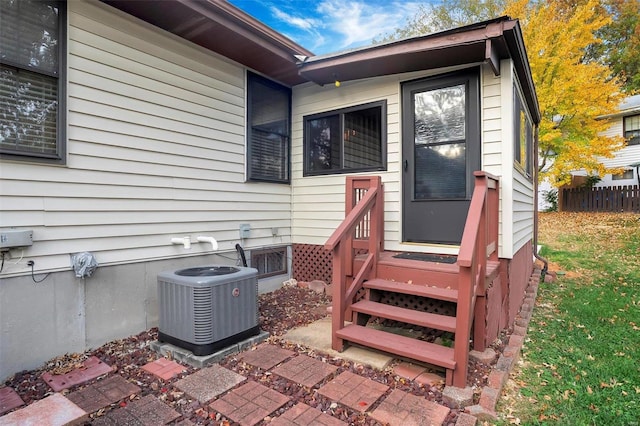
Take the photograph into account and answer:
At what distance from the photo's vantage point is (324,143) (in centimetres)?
521

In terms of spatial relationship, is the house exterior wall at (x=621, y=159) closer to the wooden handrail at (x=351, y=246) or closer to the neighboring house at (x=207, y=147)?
the neighboring house at (x=207, y=147)

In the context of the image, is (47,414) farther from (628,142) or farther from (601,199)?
(628,142)

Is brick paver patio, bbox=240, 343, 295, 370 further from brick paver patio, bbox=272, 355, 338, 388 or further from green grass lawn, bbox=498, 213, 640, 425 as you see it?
green grass lawn, bbox=498, 213, 640, 425

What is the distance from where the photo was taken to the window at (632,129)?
46.5 feet

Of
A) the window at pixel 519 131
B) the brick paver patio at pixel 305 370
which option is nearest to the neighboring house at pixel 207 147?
the window at pixel 519 131

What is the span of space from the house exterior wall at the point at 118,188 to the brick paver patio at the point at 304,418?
2.14m

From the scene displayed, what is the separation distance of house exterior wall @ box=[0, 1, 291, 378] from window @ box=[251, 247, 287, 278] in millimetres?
444

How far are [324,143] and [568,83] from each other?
748 cm

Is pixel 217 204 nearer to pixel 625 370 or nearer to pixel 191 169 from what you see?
pixel 191 169

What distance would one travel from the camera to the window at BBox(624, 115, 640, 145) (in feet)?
46.5

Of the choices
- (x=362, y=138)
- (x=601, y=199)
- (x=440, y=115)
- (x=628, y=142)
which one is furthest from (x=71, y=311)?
(x=628, y=142)

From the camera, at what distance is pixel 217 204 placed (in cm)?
440

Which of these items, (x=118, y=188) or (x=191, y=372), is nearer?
(x=191, y=372)

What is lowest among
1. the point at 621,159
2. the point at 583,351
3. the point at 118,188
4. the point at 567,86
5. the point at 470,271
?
the point at 583,351
